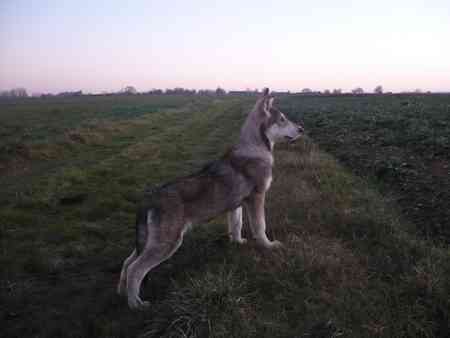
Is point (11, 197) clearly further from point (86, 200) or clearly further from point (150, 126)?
point (150, 126)

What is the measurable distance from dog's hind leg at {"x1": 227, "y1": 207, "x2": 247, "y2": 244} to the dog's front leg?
28cm

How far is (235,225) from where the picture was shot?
5.63m

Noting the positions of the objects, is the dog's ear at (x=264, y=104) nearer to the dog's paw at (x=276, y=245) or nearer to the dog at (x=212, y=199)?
the dog at (x=212, y=199)

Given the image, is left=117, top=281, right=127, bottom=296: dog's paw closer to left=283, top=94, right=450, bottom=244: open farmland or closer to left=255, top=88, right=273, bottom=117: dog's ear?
left=255, top=88, right=273, bottom=117: dog's ear

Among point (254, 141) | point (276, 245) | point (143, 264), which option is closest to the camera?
point (143, 264)

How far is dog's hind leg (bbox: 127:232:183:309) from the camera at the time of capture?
4.12 meters

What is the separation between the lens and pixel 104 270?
5375 mm

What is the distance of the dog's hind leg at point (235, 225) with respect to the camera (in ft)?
18.3

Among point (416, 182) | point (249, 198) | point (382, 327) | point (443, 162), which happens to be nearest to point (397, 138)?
point (443, 162)

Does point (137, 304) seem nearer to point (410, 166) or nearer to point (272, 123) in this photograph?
point (272, 123)

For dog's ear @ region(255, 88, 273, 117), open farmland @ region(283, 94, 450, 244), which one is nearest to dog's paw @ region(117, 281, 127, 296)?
dog's ear @ region(255, 88, 273, 117)

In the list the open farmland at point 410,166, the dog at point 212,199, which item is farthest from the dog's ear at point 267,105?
the open farmland at point 410,166

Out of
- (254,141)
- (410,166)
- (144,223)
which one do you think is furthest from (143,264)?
(410,166)

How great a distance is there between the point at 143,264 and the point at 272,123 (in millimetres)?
2959
